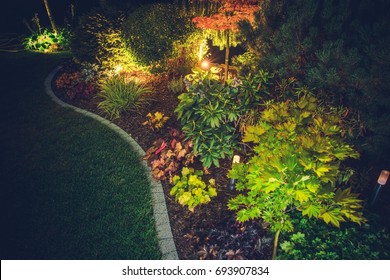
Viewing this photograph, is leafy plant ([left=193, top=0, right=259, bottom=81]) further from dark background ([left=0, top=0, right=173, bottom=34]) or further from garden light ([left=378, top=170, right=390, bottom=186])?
dark background ([left=0, top=0, right=173, bottom=34])

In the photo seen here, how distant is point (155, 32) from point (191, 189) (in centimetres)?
529

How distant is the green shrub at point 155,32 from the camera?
7469 millimetres

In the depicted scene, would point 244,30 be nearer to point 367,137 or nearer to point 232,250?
point 367,137

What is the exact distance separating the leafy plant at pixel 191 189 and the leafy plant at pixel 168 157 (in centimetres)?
32

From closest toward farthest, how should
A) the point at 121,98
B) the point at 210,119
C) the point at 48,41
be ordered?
the point at 210,119 → the point at 121,98 → the point at 48,41

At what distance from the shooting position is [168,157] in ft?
15.3

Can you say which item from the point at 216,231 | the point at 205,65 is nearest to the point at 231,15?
the point at 205,65

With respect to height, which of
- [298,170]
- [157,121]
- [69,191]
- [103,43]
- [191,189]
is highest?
[298,170]

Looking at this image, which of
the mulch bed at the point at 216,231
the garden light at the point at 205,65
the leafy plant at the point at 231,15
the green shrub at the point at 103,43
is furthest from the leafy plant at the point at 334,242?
the green shrub at the point at 103,43

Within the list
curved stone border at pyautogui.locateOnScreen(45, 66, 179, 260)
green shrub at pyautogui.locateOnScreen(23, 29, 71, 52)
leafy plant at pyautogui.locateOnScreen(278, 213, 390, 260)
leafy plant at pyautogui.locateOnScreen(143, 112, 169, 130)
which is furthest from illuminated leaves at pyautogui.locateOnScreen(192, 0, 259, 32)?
green shrub at pyautogui.locateOnScreen(23, 29, 71, 52)

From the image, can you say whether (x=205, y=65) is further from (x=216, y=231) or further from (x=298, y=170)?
(x=298, y=170)

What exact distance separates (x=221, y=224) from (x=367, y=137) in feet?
9.20

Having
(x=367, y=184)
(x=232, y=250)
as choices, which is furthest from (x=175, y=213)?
(x=367, y=184)

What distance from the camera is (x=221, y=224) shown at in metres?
→ 3.84
